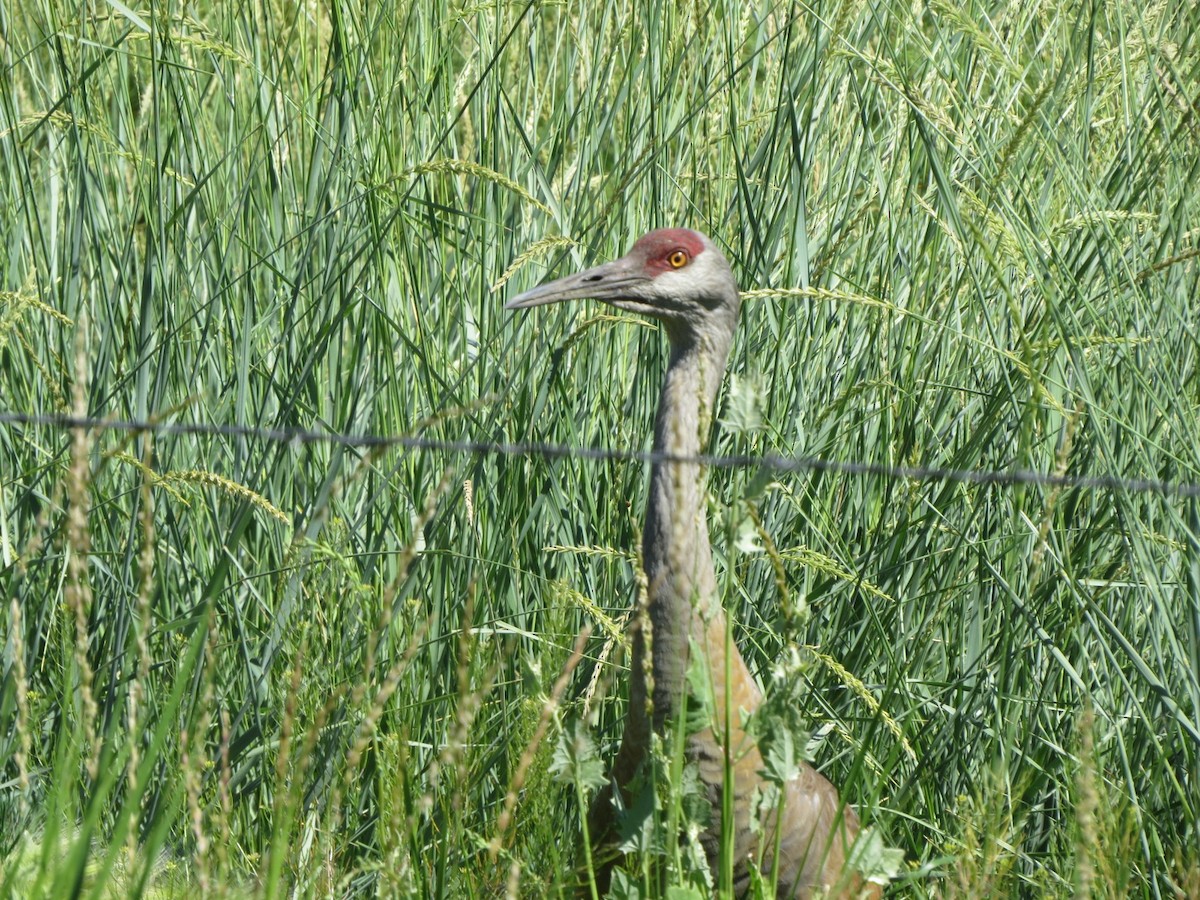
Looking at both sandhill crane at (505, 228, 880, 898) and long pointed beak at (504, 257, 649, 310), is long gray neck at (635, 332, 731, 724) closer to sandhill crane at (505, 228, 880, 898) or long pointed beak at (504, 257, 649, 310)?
sandhill crane at (505, 228, 880, 898)

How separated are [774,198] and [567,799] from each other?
1.42 m

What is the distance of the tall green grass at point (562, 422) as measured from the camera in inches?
96.0

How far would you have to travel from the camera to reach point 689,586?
2.31 meters

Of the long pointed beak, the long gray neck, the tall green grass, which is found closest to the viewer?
the long gray neck

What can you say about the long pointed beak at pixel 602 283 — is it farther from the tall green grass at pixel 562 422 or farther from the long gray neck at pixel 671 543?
the long gray neck at pixel 671 543

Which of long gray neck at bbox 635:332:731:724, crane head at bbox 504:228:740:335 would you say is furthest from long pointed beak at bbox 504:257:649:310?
long gray neck at bbox 635:332:731:724

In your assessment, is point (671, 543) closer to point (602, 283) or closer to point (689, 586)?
point (689, 586)

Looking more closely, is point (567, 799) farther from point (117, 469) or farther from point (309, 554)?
point (117, 469)

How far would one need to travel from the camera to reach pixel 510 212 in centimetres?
326

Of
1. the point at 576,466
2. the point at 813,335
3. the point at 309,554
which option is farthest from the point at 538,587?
the point at 813,335

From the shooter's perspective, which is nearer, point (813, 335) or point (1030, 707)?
point (1030, 707)

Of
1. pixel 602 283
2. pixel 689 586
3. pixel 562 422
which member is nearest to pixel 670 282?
pixel 602 283

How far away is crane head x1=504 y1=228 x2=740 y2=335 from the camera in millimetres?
2586

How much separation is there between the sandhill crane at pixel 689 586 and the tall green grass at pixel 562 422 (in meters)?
0.10
